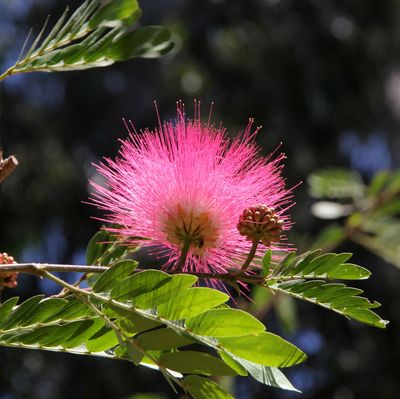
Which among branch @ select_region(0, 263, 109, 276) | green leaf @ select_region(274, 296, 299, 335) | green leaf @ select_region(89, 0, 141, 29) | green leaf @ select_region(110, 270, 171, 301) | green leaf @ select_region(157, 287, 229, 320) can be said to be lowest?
green leaf @ select_region(274, 296, 299, 335)

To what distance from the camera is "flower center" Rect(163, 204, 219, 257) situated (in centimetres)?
148

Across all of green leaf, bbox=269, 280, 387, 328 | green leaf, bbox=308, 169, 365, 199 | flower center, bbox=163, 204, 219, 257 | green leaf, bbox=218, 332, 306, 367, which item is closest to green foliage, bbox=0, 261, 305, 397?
green leaf, bbox=218, 332, 306, 367

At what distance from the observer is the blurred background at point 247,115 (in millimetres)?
8852

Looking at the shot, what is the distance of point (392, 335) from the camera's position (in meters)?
8.98

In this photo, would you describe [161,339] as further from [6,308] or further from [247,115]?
[247,115]

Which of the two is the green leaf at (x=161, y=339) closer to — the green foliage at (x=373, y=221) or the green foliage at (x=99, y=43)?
the green foliage at (x=99, y=43)

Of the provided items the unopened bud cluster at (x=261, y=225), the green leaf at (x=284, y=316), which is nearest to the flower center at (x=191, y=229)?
the unopened bud cluster at (x=261, y=225)

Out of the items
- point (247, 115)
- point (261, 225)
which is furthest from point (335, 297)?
point (247, 115)

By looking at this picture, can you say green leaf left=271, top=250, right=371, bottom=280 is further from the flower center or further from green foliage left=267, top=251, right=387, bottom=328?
the flower center

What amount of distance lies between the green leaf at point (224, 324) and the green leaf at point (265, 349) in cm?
2

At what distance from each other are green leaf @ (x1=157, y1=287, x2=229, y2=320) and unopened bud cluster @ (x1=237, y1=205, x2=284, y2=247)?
20cm

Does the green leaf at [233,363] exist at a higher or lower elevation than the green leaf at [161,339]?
lower

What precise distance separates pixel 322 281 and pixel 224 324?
23 centimetres


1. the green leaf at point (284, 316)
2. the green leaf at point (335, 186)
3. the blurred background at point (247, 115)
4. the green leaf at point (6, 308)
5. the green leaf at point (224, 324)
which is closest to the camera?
the green leaf at point (224, 324)
